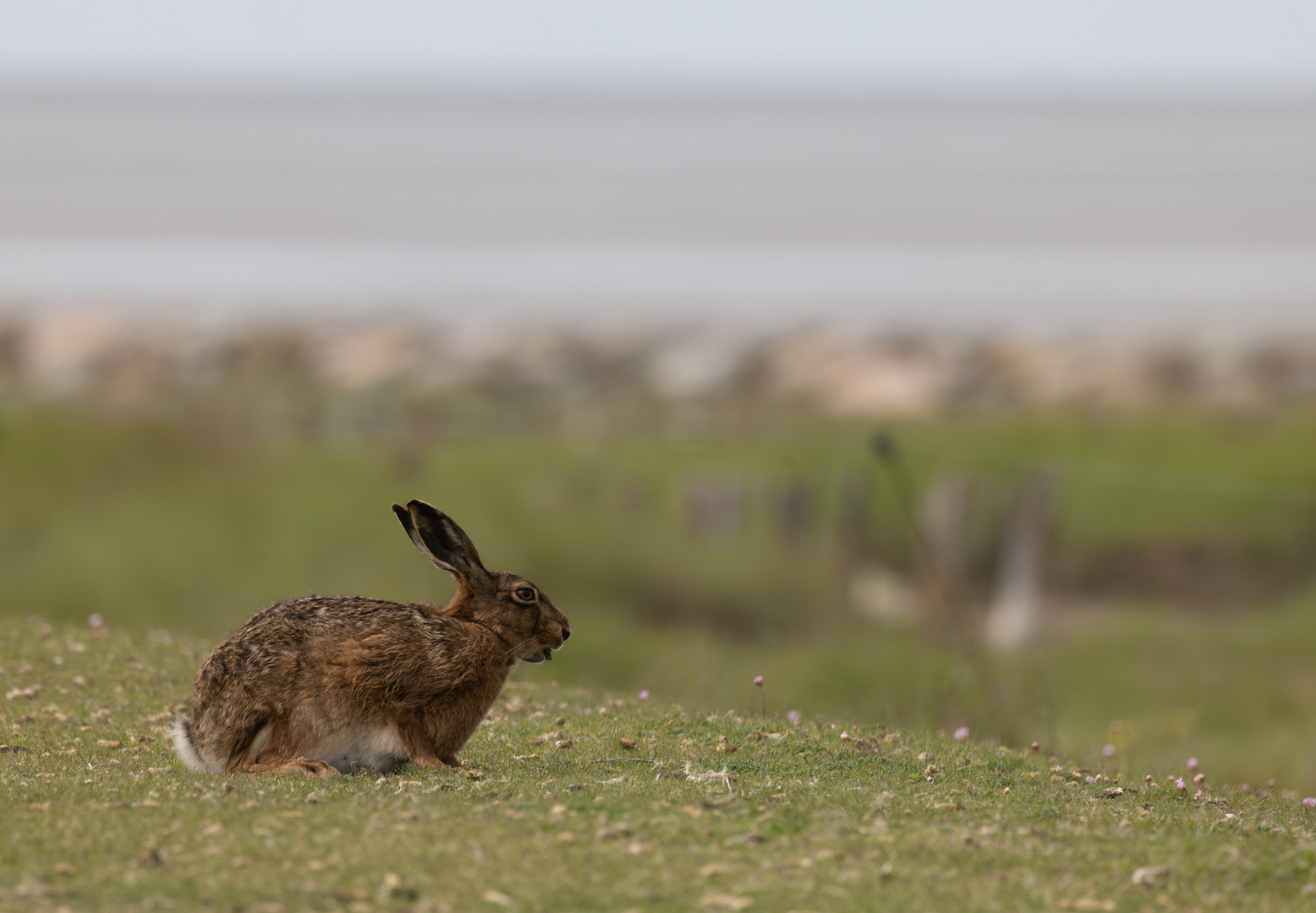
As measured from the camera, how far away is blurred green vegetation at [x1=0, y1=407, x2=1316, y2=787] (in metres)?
21.8

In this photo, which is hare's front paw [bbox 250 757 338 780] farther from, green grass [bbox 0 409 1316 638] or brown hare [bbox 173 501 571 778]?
green grass [bbox 0 409 1316 638]

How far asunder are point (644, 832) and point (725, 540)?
1747cm

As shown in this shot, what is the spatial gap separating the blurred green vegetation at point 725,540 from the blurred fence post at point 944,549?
0.45m

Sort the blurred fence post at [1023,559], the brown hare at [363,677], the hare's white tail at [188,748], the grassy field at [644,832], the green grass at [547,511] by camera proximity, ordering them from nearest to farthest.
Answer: the grassy field at [644,832], the brown hare at [363,677], the hare's white tail at [188,748], the green grass at [547,511], the blurred fence post at [1023,559]

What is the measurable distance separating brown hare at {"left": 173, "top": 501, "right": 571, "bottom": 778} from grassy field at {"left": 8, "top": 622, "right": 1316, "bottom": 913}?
275 millimetres

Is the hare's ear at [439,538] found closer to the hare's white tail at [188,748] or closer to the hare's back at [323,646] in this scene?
the hare's back at [323,646]

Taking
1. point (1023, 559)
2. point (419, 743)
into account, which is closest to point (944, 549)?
point (1023, 559)

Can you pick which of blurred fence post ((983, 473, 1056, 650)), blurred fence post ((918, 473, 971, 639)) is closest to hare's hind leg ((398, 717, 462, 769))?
blurred fence post ((918, 473, 971, 639))

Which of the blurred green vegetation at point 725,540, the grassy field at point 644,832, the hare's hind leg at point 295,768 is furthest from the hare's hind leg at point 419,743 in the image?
the blurred green vegetation at point 725,540

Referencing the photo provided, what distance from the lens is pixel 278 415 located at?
28.3 metres

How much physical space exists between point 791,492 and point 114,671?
14.6 metres

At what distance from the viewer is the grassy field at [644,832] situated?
705 centimetres

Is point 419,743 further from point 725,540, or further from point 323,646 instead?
point 725,540

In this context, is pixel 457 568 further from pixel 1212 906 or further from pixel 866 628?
pixel 866 628
